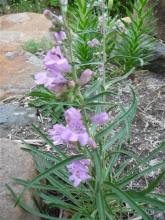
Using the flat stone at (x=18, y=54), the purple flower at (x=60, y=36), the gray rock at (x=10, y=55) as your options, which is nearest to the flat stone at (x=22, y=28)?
the flat stone at (x=18, y=54)

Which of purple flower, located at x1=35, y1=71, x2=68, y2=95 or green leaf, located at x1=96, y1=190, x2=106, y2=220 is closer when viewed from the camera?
purple flower, located at x1=35, y1=71, x2=68, y2=95

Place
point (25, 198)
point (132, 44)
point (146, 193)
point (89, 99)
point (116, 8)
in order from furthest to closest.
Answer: point (116, 8)
point (132, 44)
point (25, 198)
point (146, 193)
point (89, 99)

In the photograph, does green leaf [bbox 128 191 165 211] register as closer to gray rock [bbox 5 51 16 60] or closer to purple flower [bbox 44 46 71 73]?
purple flower [bbox 44 46 71 73]

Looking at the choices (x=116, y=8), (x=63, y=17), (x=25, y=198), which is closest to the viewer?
(x=63, y=17)

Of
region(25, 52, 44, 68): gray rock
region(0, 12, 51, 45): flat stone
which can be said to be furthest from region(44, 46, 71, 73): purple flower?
region(0, 12, 51, 45): flat stone

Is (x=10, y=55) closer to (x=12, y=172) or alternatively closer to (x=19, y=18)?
(x=19, y=18)

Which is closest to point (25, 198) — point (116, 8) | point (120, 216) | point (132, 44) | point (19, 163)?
point (19, 163)

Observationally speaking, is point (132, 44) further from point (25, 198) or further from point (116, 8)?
point (116, 8)
